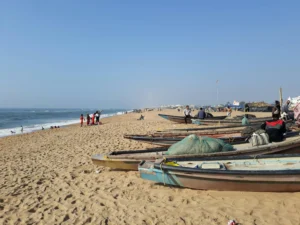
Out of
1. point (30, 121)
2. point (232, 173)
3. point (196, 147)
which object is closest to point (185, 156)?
point (196, 147)

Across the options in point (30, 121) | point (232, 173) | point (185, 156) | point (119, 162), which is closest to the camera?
point (232, 173)

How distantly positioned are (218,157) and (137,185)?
85.2 inches

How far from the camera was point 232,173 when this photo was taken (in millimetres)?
4324

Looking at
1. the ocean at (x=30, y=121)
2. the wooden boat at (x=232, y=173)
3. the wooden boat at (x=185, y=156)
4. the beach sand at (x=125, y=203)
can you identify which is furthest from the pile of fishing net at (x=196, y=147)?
the ocean at (x=30, y=121)

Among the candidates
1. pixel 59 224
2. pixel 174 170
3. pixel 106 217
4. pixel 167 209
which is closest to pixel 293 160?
pixel 174 170

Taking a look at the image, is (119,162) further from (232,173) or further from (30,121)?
(30,121)

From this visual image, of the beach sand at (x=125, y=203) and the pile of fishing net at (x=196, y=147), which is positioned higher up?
the pile of fishing net at (x=196, y=147)

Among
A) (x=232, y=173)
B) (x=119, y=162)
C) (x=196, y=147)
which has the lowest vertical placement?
(x=119, y=162)

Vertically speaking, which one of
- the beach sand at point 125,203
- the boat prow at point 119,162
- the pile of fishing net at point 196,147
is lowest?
the beach sand at point 125,203

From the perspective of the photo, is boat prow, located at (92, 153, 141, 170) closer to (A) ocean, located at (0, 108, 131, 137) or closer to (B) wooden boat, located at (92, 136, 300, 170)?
(B) wooden boat, located at (92, 136, 300, 170)

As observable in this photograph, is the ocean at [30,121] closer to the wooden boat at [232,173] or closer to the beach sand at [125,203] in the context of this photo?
the beach sand at [125,203]

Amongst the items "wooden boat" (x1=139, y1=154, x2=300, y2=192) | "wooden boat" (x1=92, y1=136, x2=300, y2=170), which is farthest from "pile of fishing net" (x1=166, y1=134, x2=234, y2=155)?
"wooden boat" (x1=139, y1=154, x2=300, y2=192)

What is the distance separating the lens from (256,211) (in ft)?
12.8

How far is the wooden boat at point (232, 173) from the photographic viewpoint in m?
4.18
